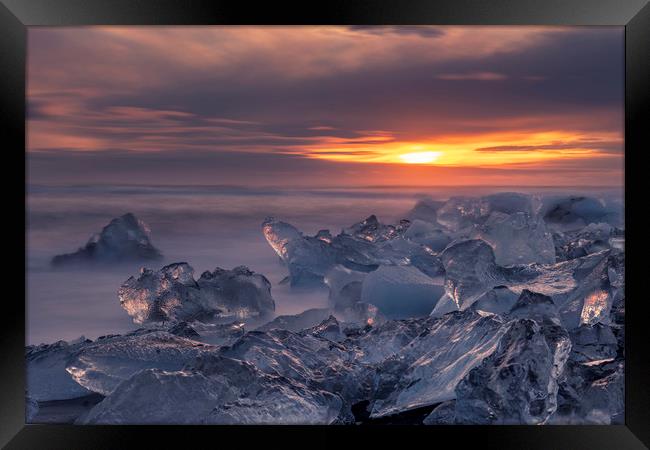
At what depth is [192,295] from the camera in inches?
124

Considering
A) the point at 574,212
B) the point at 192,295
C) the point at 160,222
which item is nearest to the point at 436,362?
the point at 574,212

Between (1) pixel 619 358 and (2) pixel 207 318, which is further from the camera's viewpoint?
(2) pixel 207 318

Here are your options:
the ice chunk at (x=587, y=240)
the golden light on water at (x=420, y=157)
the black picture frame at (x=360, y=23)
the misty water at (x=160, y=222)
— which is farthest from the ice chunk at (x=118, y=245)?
the ice chunk at (x=587, y=240)

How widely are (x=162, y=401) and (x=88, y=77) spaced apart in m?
1.27

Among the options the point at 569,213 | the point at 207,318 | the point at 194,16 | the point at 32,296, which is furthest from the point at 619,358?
the point at 32,296

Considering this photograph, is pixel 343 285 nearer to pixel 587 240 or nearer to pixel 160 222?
pixel 160 222

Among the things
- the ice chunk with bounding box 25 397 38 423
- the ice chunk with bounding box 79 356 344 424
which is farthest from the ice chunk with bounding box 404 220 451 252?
the ice chunk with bounding box 25 397 38 423

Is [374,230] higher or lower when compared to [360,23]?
lower

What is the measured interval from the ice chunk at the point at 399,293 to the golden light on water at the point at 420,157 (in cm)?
57

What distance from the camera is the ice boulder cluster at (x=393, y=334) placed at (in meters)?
2.54

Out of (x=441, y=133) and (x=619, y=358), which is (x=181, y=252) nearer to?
(x=441, y=133)

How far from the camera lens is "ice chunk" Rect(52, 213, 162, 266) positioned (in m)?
2.90

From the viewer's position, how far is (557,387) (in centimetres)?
254

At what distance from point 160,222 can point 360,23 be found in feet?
3.84
